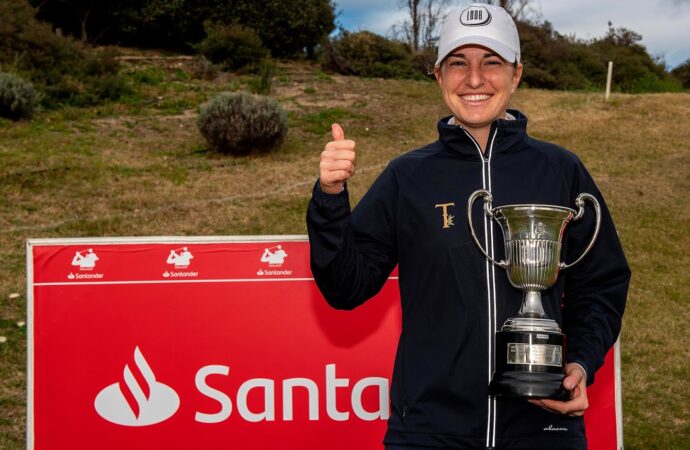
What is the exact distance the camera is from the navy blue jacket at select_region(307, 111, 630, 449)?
2.55 m

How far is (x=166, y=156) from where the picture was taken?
15.3 meters

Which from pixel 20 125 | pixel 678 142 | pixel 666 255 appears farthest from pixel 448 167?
pixel 678 142

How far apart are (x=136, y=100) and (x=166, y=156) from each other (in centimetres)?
438

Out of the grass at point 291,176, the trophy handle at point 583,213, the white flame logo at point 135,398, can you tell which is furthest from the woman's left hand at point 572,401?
the grass at point 291,176

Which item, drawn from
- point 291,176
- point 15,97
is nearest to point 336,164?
point 291,176

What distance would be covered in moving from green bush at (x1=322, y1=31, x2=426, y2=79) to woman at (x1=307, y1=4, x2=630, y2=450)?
2225 cm

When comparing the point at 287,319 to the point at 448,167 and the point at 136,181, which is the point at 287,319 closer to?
the point at 448,167

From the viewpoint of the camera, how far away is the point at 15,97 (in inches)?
645

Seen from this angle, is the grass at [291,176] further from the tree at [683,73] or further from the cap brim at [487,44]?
the tree at [683,73]

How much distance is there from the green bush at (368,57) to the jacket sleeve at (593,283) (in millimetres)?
22299

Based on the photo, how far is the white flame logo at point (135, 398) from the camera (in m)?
4.91

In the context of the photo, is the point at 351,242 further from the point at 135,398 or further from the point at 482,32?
the point at 135,398

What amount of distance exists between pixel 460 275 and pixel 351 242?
0.33 meters

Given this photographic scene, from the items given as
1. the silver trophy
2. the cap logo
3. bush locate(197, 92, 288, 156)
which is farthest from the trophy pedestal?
bush locate(197, 92, 288, 156)
